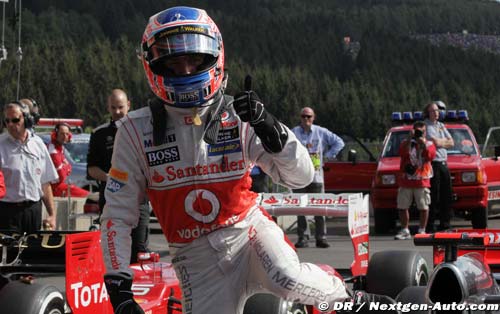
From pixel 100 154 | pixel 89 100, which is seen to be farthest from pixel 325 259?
pixel 89 100

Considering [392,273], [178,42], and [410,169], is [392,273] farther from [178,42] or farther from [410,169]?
[410,169]

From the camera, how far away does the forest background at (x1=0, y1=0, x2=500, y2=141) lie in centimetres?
9531

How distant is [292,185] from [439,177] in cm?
1043

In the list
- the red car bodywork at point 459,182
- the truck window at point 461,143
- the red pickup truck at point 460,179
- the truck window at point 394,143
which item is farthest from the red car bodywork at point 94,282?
the truck window at point 461,143

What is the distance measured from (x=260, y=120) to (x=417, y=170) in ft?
34.1

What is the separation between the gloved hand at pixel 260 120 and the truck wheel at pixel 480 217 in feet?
38.2

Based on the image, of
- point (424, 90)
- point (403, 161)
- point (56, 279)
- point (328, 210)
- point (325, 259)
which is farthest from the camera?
point (424, 90)

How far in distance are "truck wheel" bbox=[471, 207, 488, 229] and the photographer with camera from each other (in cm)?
136

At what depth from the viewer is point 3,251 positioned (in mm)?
7008

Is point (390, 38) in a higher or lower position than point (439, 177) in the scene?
higher

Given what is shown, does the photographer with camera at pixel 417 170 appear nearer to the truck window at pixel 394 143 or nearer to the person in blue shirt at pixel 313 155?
the person in blue shirt at pixel 313 155

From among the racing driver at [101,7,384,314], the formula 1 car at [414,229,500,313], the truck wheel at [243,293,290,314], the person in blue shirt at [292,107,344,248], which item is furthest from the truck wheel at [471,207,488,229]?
the racing driver at [101,7,384,314]

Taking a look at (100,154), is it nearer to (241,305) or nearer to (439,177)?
(241,305)

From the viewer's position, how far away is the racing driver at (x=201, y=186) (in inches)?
183
